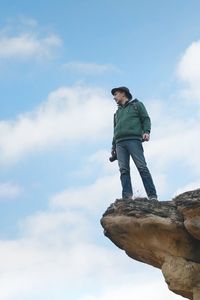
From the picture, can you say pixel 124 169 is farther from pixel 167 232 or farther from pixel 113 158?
pixel 167 232

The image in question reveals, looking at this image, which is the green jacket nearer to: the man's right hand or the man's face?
the man's face

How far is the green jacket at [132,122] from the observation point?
1512 centimetres

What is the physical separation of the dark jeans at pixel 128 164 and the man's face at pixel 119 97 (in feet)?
3.75

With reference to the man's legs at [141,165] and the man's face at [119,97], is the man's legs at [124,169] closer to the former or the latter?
the man's legs at [141,165]

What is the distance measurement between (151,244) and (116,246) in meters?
1.27

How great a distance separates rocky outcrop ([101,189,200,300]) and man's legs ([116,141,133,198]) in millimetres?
333

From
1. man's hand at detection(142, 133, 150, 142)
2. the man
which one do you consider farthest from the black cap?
Result: man's hand at detection(142, 133, 150, 142)

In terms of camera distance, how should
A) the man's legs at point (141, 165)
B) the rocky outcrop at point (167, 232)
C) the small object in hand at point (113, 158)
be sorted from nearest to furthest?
the rocky outcrop at point (167, 232), the man's legs at point (141, 165), the small object in hand at point (113, 158)

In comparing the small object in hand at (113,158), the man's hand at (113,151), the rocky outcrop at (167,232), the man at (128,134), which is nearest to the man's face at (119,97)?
the man at (128,134)

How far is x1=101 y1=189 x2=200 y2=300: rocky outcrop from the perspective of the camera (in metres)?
13.9

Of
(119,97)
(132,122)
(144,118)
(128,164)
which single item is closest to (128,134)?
(132,122)

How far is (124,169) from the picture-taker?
15.1m

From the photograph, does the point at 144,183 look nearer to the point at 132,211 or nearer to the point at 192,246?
the point at 132,211

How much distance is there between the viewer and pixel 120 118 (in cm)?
1538
